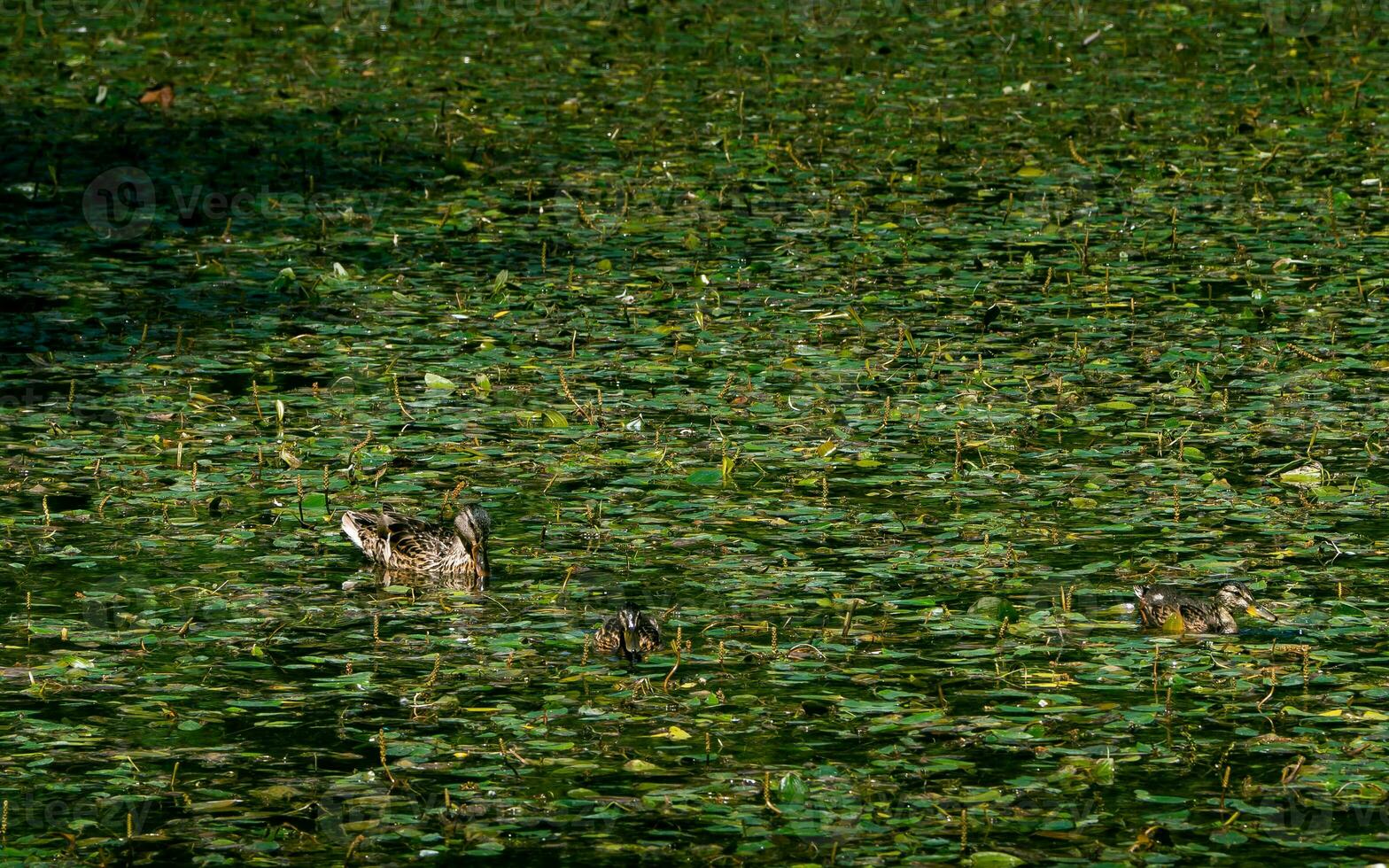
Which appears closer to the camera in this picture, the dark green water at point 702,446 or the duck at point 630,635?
the dark green water at point 702,446

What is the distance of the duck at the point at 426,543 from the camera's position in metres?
6.80

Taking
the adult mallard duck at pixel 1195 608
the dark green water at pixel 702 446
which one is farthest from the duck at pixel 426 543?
the adult mallard duck at pixel 1195 608

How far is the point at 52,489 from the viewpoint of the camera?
25.2ft

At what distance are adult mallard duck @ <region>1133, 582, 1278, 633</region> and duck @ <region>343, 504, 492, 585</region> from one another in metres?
1.87

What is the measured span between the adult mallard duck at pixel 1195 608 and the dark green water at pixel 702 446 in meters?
0.07

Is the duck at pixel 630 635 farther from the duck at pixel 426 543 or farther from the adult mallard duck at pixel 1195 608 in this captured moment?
the adult mallard duck at pixel 1195 608

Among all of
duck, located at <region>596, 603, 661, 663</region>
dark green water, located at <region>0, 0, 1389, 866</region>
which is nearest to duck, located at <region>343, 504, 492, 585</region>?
dark green water, located at <region>0, 0, 1389, 866</region>

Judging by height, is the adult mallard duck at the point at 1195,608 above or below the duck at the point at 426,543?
below

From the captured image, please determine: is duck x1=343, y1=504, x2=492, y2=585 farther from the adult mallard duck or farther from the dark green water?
the adult mallard duck

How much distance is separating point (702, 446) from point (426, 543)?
4.63ft

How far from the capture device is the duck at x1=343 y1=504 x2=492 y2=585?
22.3 feet

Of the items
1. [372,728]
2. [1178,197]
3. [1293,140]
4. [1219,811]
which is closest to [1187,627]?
[1219,811]

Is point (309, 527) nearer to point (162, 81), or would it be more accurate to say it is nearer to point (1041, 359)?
point (1041, 359)

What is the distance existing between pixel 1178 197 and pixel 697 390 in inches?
151
